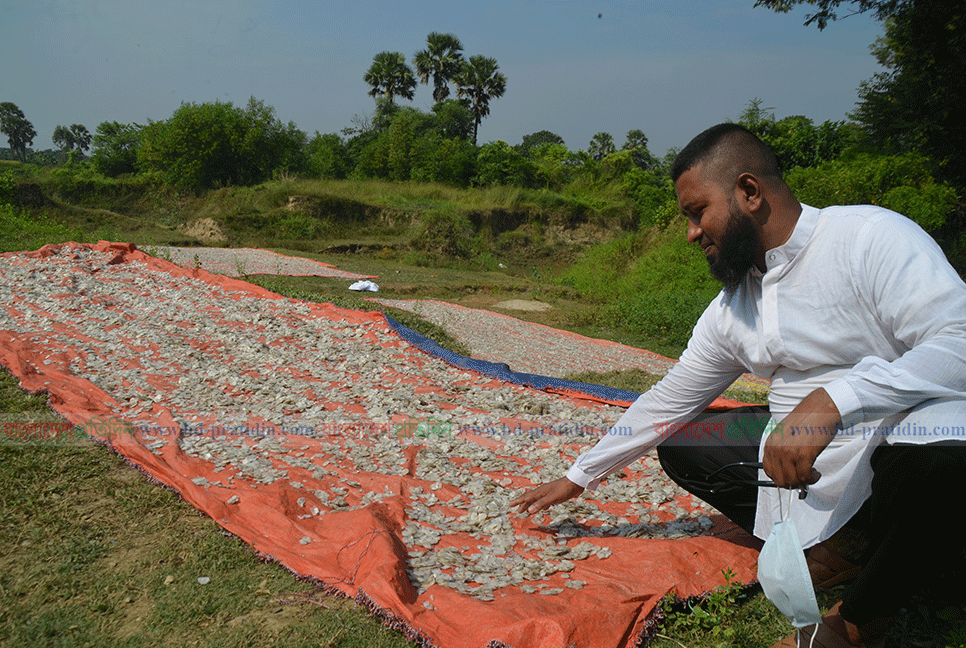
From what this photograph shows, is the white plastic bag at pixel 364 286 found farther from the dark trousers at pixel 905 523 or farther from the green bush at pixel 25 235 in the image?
the dark trousers at pixel 905 523

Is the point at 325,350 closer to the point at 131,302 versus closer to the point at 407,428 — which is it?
the point at 407,428

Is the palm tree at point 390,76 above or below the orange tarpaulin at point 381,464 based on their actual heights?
above

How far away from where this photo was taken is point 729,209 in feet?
6.07

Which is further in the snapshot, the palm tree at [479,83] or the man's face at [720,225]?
the palm tree at [479,83]

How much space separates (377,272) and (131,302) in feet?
26.1

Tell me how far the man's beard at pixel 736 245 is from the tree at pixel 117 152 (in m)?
32.1

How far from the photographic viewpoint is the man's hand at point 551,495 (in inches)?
90.8

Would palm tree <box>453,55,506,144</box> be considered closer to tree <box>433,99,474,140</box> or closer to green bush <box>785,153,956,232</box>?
tree <box>433,99,474,140</box>

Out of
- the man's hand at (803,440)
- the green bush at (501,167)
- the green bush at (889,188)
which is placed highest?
the green bush at (501,167)

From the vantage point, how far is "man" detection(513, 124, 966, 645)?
152cm

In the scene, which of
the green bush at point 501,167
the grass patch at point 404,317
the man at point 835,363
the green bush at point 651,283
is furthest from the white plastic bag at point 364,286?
the green bush at point 501,167

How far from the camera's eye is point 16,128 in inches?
2431

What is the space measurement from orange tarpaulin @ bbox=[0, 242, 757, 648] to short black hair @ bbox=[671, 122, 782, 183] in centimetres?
128

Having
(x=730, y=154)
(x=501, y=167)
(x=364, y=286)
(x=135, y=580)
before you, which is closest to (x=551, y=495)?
(x=730, y=154)
